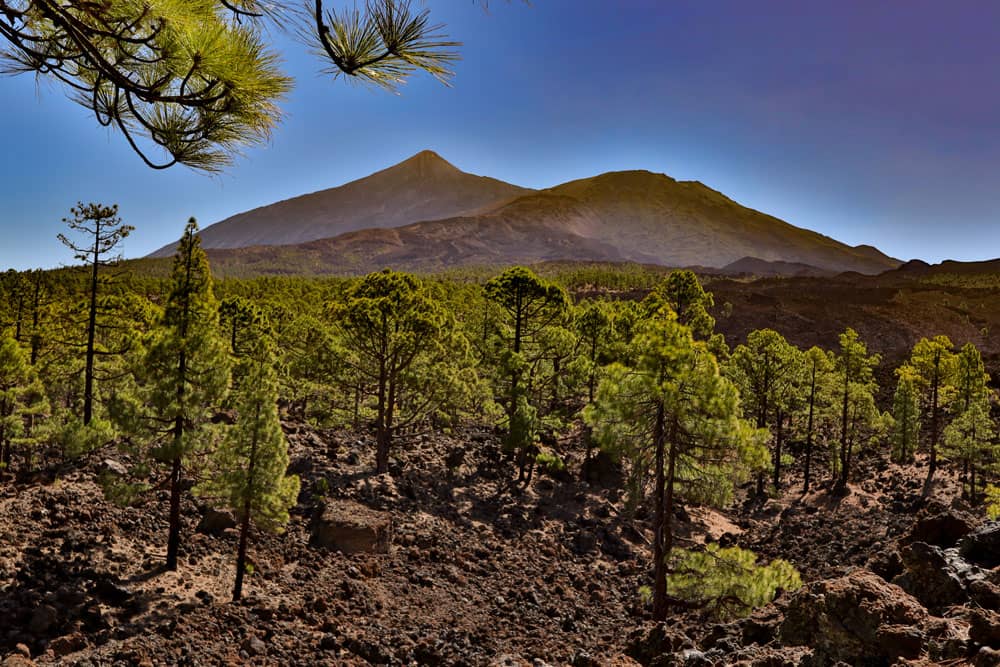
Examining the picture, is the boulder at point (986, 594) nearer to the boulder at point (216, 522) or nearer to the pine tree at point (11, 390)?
the boulder at point (216, 522)

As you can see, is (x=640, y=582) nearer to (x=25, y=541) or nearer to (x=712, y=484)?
(x=712, y=484)

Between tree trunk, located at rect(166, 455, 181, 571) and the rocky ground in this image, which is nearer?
the rocky ground

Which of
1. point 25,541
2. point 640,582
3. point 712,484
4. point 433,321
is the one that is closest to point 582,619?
point 640,582

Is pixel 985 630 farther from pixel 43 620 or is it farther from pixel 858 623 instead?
pixel 43 620

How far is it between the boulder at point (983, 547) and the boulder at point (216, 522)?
16.7 meters

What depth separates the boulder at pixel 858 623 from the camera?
21.7 ft

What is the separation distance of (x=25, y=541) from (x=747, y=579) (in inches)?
612

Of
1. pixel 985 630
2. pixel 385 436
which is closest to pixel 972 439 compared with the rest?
Answer: pixel 985 630

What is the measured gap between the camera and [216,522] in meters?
15.8

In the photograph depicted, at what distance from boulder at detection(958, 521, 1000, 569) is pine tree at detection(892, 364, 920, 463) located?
19.4 m

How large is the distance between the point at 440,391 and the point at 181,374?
9.80m

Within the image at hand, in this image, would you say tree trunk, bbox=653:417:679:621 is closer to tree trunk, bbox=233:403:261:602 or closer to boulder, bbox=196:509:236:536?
tree trunk, bbox=233:403:261:602

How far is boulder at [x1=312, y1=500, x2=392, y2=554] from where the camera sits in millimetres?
15820

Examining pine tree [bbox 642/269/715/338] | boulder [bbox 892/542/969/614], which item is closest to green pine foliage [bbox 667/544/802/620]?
boulder [bbox 892/542/969/614]
